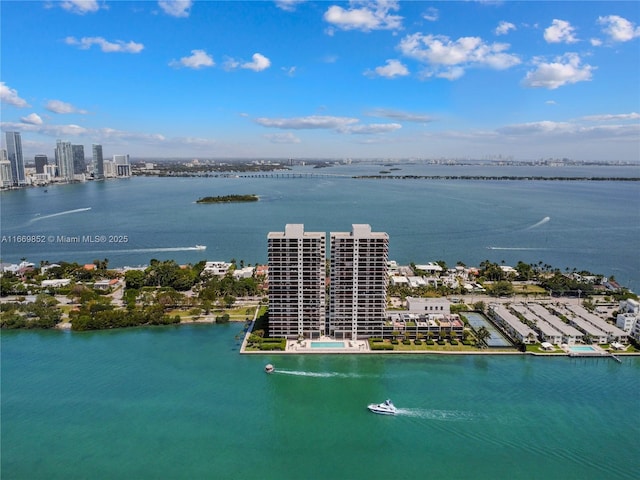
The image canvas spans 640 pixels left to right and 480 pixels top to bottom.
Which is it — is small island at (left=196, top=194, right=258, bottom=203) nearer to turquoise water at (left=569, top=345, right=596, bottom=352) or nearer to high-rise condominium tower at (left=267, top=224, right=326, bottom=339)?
high-rise condominium tower at (left=267, top=224, right=326, bottom=339)

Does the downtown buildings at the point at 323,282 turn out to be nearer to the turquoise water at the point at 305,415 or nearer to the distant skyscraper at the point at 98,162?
the turquoise water at the point at 305,415

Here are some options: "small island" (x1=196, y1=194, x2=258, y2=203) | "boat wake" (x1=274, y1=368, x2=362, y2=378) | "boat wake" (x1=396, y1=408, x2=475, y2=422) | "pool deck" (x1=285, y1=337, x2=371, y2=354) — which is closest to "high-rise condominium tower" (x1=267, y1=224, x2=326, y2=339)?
"pool deck" (x1=285, y1=337, x2=371, y2=354)

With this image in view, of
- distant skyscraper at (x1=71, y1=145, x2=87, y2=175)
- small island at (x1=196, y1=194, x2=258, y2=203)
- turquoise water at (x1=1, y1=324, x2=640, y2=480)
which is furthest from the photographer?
distant skyscraper at (x1=71, y1=145, x2=87, y2=175)

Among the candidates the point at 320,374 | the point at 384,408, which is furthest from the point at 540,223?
the point at 384,408

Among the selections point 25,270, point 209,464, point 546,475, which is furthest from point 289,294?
point 25,270

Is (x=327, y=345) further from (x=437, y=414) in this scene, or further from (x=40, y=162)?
(x=40, y=162)

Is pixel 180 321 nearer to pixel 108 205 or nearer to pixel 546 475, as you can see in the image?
pixel 546 475

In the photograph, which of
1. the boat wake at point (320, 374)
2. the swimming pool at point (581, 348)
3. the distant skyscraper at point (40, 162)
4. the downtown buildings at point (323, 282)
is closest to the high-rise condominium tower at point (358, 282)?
the downtown buildings at point (323, 282)
